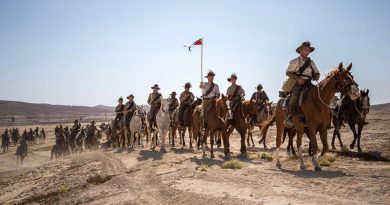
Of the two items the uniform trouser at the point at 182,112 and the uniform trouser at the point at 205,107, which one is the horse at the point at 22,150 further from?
the uniform trouser at the point at 205,107

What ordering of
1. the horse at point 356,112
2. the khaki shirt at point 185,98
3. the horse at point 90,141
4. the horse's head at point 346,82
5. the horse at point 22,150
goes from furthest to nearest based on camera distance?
the horse at point 22,150, the horse at point 90,141, the khaki shirt at point 185,98, the horse at point 356,112, the horse's head at point 346,82

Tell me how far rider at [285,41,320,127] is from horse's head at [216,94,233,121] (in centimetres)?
377

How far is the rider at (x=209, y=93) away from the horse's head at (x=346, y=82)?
17.9ft

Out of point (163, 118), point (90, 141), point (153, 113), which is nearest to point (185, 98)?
point (163, 118)

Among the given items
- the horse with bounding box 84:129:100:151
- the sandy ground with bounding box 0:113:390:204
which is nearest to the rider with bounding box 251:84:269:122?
the sandy ground with bounding box 0:113:390:204

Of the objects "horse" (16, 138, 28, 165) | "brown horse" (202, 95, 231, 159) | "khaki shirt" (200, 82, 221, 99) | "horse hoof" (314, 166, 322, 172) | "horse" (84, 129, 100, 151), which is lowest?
"horse" (16, 138, 28, 165)

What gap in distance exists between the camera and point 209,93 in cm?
1401

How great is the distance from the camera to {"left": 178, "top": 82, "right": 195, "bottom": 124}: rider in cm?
1920

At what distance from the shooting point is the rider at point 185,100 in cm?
1920

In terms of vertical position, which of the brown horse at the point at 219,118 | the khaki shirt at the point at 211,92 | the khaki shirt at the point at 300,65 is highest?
the khaki shirt at the point at 300,65

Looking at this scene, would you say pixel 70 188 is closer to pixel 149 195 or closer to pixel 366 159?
pixel 149 195

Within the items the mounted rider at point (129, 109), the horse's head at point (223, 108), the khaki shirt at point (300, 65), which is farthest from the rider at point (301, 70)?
the mounted rider at point (129, 109)

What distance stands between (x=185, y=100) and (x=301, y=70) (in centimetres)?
963

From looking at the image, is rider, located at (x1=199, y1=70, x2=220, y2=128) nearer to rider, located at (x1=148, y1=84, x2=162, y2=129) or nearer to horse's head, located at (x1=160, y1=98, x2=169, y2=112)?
horse's head, located at (x1=160, y1=98, x2=169, y2=112)
